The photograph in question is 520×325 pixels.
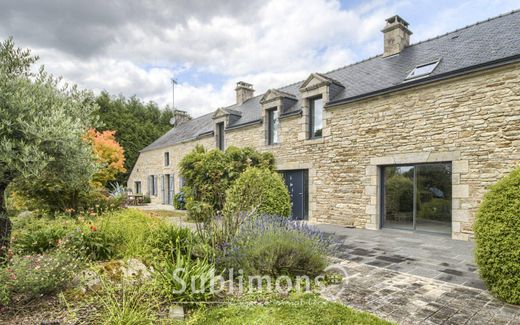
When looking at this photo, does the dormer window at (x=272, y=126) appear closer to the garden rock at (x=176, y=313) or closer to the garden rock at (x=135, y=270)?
the garden rock at (x=135, y=270)

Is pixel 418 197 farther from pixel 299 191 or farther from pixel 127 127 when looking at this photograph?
pixel 127 127

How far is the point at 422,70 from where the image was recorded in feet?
27.9

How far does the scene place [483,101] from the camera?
267 inches

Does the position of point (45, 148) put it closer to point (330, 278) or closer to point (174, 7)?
point (330, 278)

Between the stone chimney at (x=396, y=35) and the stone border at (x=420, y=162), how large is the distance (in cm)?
513

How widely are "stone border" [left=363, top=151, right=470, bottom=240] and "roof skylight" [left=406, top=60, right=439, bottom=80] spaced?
7.88 ft

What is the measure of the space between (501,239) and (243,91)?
1634 centimetres

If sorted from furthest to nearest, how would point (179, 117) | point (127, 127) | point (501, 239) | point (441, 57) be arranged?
point (127, 127)
point (179, 117)
point (441, 57)
point (501, 239)

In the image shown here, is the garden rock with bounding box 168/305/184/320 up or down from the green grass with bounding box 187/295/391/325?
up

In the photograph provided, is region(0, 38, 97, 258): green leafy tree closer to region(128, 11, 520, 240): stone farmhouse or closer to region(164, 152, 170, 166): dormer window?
region(128, 11, 520, 240): stone farmhouse

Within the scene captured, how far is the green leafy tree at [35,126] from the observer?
9.96ft

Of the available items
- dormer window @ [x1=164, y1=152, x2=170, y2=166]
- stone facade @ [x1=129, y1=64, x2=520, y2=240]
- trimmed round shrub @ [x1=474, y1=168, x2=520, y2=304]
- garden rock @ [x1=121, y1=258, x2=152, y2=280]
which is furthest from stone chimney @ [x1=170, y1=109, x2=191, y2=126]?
trimmed round shrub @ [x1=474, y1=168, x2=520, y2=304]

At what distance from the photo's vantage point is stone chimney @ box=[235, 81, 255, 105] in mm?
18203

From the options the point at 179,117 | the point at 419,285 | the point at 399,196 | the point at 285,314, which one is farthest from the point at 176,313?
the point at 179,117
